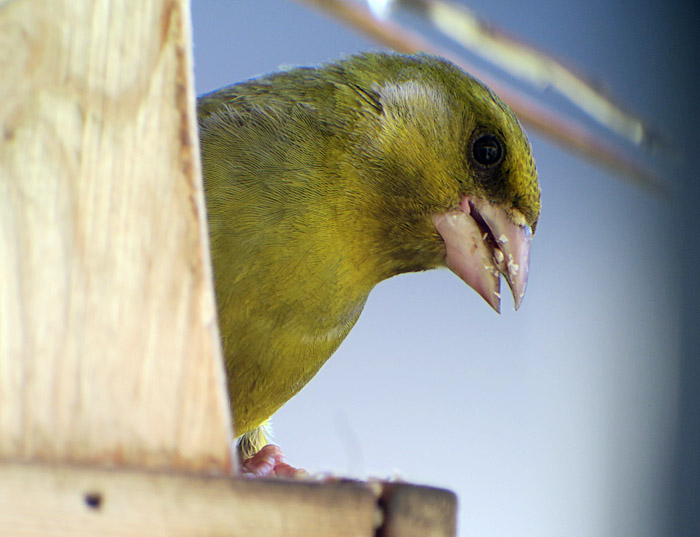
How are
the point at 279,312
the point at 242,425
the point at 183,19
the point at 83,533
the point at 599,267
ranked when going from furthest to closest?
the point at 599,267, the point at 242,425, the point at 279,312, the point at 183,19, the point at 83,533

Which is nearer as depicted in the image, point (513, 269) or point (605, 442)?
point (513, 269)

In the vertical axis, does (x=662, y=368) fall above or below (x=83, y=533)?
above

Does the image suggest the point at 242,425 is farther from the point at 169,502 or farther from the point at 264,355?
the point at 169,502

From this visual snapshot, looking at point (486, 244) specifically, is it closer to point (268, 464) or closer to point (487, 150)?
point (487, 150)

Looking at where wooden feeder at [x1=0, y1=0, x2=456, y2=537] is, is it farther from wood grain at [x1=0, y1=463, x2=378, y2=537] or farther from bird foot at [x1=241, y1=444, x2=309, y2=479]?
bird foot at [x1=241, y1=444, x2=309, y2=479]

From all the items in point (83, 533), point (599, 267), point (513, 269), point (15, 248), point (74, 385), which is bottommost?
point (83, 533)

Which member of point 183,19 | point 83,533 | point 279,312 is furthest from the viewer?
point 279,312

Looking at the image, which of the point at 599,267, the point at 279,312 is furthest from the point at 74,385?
the point at 599,267

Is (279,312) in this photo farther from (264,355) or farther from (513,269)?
(513,269)
